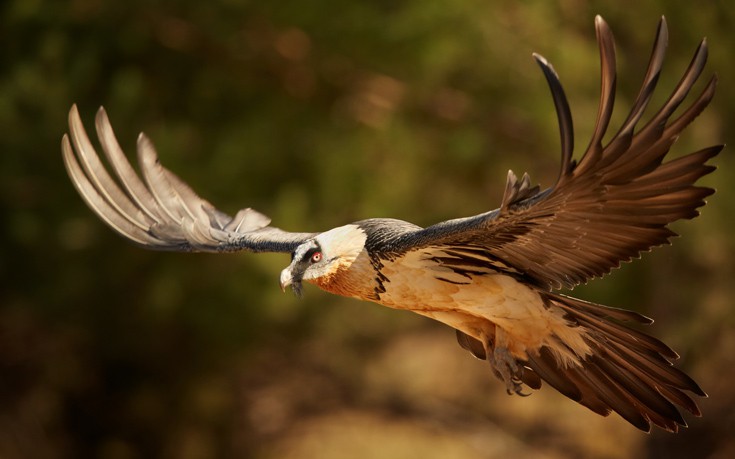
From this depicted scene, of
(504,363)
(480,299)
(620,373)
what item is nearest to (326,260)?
(480,299)

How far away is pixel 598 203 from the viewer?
9.59 feet

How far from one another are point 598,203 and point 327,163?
5.35 meters

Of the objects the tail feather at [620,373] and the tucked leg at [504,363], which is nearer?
the tail feather at [620,373]

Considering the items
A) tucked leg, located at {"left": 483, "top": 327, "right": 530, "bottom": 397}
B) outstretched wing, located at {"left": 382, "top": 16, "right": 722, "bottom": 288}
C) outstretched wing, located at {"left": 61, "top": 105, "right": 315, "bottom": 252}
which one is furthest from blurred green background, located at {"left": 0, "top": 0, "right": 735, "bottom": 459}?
outstretched wing, located at {"left": 382, "top": 16, "right": 722, "bottom": 288}

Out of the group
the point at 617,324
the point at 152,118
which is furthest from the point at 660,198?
the point at 152,118

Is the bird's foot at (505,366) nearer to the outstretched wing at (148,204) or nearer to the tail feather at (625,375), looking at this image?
the tail feather at (625,375)

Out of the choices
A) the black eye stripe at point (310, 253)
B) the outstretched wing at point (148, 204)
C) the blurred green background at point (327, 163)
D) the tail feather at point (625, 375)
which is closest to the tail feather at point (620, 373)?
the tail feather at point (625, 375)

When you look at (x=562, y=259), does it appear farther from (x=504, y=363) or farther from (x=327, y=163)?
(x=327, y=163)

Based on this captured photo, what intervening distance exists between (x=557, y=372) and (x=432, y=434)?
238 inches

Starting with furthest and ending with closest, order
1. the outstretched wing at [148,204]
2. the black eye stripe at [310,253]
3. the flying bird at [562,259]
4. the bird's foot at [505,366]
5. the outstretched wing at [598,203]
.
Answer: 1. the outstretched wing at [148,204]
2. the bird's foot at [505,366]
3. the black eye stripe at [310,253]
4. the flying bird at [562,259]
5. the outstretched wing at [598,203]

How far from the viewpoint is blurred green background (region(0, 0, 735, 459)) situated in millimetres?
7602

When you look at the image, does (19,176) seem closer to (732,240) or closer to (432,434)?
(432,434)

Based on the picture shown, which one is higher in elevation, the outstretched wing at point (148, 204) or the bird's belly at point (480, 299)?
the bird's belly at point (480, 299)

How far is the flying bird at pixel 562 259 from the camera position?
108 inches
